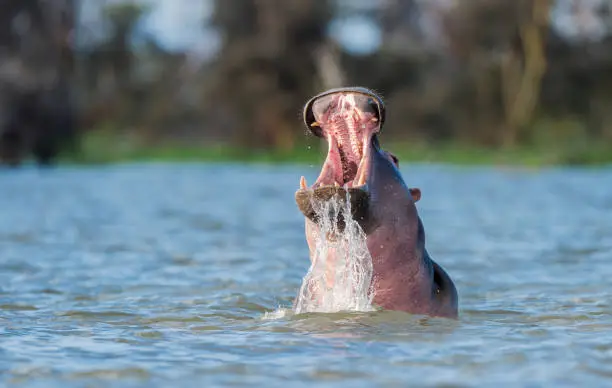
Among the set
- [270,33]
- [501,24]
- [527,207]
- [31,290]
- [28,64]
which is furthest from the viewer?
[270,33]

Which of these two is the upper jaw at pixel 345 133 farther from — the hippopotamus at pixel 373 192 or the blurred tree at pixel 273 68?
the blurred tree at pixel 273 68

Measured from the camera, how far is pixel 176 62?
52.5m

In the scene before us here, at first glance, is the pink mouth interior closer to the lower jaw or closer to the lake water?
the lower jaw

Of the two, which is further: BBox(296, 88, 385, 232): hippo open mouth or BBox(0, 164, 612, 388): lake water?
BBox(296, 88, 385, 232): hippo open mouth

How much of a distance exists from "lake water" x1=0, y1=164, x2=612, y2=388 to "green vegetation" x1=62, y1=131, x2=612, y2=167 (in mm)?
13054

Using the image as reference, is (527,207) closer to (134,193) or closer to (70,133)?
(134,193)

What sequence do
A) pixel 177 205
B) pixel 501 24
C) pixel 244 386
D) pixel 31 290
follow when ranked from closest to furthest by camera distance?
1. pixel 244 386
2. pixel 31 290
3. pixel 177 205
4. pixel 501 24

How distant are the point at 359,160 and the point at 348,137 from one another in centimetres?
13

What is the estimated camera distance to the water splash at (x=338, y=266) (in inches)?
209

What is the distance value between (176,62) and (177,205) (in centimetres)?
3513

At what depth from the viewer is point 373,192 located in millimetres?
5449

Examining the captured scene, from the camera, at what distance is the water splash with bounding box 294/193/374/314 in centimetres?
531

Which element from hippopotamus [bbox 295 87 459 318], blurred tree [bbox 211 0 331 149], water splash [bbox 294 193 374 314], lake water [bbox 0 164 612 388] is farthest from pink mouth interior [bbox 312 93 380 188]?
blurred tree [bbox 211 0 331 149]

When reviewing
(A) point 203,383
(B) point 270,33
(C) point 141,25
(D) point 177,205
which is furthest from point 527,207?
(C) point 141,25
